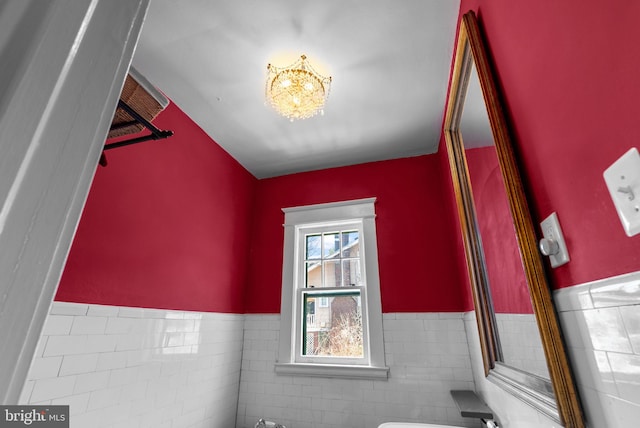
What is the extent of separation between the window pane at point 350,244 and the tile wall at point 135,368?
4.16 ft

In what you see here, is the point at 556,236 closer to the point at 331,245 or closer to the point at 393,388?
the point at 393,388

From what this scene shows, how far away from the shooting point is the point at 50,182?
31 centimetres

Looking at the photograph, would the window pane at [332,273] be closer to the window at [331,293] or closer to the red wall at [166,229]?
the window at [331,293]

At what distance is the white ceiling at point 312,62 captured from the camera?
1705 mm

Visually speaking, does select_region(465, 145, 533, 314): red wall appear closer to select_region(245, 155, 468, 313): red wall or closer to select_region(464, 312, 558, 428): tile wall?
select_region(464, 312, 558, 428): tile wall

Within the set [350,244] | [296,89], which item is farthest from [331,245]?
[296,89]

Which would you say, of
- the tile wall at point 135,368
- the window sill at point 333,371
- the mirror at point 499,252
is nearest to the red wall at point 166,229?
the tile wall at point 135,368

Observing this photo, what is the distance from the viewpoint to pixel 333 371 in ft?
8.40

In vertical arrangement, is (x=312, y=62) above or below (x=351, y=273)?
above

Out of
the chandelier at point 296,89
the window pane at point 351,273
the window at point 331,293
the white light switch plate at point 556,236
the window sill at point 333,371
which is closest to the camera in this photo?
the white light switch plate at point 556,236

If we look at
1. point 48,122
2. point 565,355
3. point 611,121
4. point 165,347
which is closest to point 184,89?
point 165,347

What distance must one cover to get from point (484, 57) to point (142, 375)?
7.97ft

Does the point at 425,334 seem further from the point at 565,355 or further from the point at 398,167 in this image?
the point at 565,355

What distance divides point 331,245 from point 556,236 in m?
2.32
